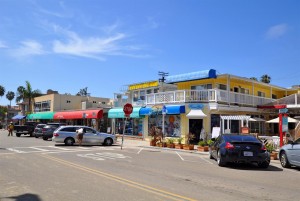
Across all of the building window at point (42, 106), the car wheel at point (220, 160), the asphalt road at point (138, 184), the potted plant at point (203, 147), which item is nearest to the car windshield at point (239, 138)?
Answer: the car wheel at point (220, 160)

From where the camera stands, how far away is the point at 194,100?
91.4ft

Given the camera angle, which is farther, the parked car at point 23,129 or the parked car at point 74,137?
the parked car at point 23,129

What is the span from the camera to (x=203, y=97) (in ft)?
91.1

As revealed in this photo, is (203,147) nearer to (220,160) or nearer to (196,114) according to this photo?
(196,114)

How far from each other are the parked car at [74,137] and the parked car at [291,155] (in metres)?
15.6

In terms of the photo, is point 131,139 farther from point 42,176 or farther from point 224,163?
point 42,176

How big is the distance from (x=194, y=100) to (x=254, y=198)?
20.6 metres

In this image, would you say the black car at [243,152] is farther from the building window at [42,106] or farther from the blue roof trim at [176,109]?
the building window at [42,106]

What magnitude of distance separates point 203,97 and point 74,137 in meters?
11.1

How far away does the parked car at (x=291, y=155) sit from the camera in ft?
42.4

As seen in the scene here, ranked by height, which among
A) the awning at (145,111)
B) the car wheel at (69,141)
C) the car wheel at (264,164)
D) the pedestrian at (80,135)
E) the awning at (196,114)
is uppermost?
the awning at (145,111)

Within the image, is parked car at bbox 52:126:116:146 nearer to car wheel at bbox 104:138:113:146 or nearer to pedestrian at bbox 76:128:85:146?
car wheel at bbox 104:138:113:146

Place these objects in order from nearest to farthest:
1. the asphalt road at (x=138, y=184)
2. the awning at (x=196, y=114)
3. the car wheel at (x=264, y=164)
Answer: the asphalt road at (x=138, y=184), the car wheel at (x=264, y=164), the awning at (x=196, y=114)

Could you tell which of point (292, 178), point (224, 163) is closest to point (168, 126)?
point (224, 163)
